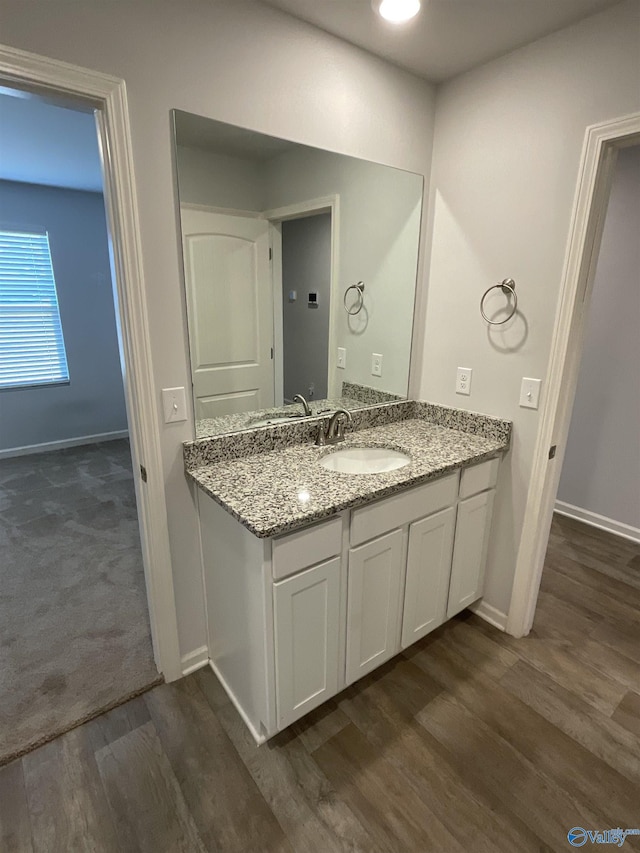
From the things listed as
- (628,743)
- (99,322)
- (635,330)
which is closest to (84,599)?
(628,743)

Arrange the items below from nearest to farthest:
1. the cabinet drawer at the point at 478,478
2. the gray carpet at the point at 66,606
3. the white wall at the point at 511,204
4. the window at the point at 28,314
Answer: the white wall at the point at 511,204, the gray carpet at the point at 66,606, the cabinet drawer at the point at 478,478, the window at the point at 28,314

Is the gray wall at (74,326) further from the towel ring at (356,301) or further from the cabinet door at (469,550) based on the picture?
the cabinet door at (469,550)

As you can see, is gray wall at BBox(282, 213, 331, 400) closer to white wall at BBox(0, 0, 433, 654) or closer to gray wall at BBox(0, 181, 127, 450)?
white wall at BBox(0, 0, 433, 654)

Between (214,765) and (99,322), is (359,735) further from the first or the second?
(99,322)

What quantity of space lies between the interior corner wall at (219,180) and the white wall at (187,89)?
7 cm

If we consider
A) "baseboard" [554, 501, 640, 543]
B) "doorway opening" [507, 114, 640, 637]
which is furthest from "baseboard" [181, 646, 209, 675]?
"baseboard" [554, 501, 640, 543]

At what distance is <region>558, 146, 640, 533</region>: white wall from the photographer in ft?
8.56

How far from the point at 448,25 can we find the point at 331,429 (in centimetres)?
148

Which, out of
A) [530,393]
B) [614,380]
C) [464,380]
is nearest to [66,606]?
[464,380]

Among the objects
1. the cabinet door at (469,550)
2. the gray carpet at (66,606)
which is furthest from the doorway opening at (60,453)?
the cabinet door at (469,550)

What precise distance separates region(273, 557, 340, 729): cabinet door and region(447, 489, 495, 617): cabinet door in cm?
68

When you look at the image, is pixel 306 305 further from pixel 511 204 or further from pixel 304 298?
pixel 511 204

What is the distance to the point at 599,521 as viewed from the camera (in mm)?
2990

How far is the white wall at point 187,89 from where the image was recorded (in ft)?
3.82
